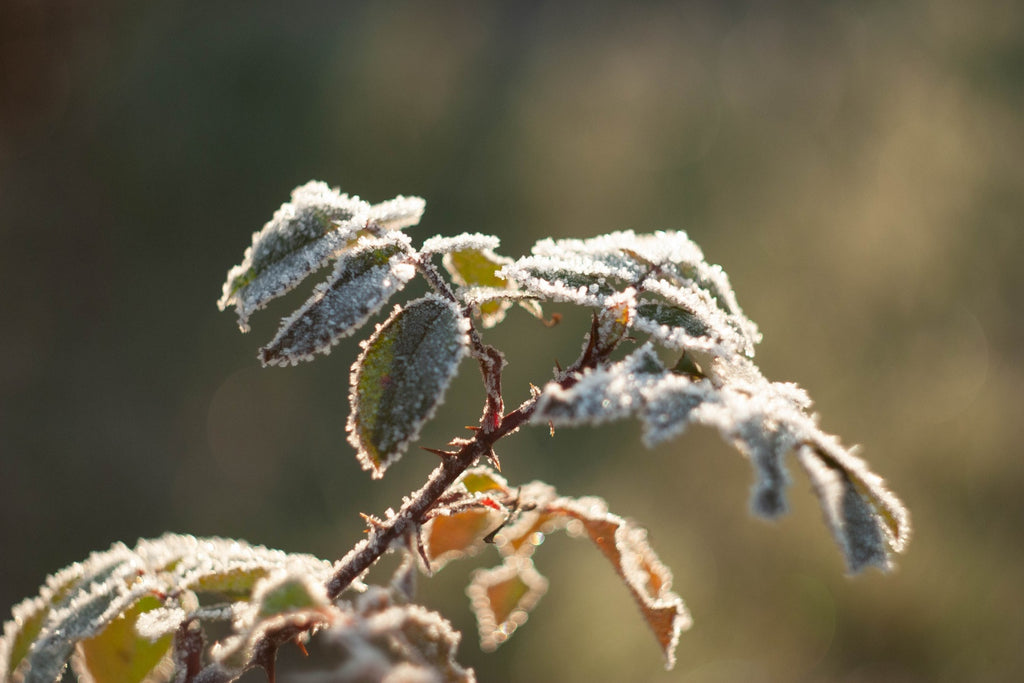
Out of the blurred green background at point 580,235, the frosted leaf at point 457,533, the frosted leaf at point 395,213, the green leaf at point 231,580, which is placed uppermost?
the blurred green background at point 580,235

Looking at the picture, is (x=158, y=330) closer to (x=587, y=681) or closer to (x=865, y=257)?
(x=587, y=681)

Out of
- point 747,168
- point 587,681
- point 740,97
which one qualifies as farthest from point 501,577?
point 740,97

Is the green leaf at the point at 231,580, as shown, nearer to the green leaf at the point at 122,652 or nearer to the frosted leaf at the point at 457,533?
the green leaf at the point at 122,652

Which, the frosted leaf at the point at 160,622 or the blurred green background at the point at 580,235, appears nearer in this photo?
the frosted leaf at the point at 160,622

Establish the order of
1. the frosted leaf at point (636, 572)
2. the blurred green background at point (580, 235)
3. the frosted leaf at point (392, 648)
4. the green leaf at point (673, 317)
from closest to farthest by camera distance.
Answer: the frosted leaf at point (392, 648)
the green leaf at point (673, 317)
the frosted leaf at point (636, 572)
the blurred green background at point (580, 235)

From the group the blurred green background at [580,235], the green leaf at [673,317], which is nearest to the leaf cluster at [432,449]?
the green leaf at [673,317]

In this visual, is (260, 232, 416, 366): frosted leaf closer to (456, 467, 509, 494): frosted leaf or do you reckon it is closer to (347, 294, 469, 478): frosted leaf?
(347, 294, 469, 478): frosted leaf

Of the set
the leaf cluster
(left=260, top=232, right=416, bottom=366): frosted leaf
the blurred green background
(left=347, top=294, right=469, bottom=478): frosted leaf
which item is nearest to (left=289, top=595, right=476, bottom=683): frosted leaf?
the leaf cluster
